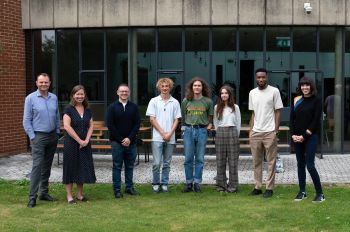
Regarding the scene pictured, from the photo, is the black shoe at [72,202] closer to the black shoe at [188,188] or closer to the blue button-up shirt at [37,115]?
the blue button-up shirt at [37,115]

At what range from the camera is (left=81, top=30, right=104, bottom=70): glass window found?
13836 mm

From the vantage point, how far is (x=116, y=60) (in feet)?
45.4

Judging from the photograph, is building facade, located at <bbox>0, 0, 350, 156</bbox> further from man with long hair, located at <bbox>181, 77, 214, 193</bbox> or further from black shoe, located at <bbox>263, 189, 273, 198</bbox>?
black shoe, located at <bbox>263, 189, 273, 198</bbox>

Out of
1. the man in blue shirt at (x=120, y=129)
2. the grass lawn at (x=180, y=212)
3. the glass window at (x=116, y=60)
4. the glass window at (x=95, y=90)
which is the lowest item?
the grass lawn at (x=180, y=212)

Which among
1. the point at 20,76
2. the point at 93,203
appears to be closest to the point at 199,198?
the point at 93,203

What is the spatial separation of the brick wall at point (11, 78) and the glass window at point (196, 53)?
4.38 m

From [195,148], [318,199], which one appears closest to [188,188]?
[195,148]

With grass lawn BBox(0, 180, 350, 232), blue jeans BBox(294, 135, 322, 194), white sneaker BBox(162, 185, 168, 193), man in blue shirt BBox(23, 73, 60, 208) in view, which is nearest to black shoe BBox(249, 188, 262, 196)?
grass lawn BBox(0, 180, 350, 232)

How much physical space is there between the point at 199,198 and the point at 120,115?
5.65ft

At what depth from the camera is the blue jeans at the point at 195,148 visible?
8195 millimetres

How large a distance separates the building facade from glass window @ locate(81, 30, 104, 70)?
0.09ft

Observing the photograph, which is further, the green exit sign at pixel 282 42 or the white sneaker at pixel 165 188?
the green exit sign at pixel 282 42

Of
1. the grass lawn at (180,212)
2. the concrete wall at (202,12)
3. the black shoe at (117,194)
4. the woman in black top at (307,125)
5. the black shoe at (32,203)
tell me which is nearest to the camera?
the grass lawn at (180,212)

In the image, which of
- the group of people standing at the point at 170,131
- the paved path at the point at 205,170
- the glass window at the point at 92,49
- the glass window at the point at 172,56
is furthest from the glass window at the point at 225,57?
the group of people standing at the point at 170,131
